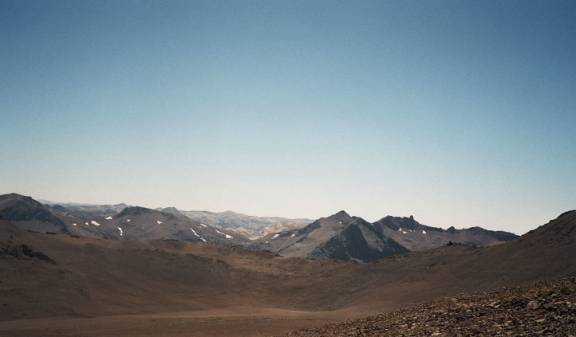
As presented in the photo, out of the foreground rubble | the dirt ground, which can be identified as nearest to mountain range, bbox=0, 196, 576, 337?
the dirt ground

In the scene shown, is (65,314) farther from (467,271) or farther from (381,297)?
(467,271)

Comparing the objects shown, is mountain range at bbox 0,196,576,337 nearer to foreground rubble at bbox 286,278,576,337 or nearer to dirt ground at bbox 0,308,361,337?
dirt ground at bbox 0,308,361,337

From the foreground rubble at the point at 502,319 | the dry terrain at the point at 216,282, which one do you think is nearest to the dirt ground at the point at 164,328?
the dry terrain at the point at 216,282

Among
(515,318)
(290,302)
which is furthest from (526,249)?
(515,318)

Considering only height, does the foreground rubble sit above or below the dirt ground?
above

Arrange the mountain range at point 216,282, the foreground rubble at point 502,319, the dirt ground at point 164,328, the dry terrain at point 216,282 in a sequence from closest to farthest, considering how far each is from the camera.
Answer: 1. the foreground rubble at point 502,319
2. the dirt ground at point 164,328
3. the dry terrain at point 216,282
4. the mountain range at point 216,282

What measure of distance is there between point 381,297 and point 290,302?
703 inches

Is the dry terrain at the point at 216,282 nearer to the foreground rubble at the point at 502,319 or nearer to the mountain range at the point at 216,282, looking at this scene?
the mountain range at the point at 216,282

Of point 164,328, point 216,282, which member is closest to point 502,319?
point 164,328

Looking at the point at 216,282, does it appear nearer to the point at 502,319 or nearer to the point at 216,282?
the point at 216,282

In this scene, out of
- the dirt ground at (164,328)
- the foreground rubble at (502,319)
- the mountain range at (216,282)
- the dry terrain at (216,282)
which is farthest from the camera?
the mountain range at (216,282)

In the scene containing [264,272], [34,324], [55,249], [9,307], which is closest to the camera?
[34,324]

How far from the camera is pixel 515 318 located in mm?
13461

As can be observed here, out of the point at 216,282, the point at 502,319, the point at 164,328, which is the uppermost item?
the point at 502,319
